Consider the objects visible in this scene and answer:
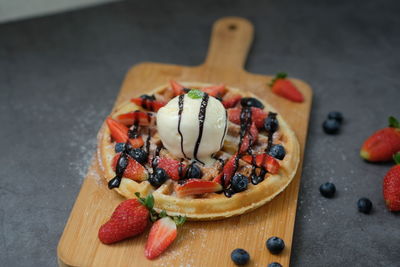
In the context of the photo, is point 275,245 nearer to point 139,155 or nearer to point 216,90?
point 139,155

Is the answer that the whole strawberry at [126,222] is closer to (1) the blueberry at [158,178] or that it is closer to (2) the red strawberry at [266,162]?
(1) the blueberry at [158,178]

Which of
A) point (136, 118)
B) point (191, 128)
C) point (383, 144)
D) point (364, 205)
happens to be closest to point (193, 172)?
point (191, 128)

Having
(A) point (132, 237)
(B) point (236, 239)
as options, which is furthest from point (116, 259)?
(B) point (236, 239)

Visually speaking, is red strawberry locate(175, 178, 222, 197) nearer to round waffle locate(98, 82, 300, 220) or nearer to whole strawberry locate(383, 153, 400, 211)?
round waffle locate(98, 82, 300, 220)

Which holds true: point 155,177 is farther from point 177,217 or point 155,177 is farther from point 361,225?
point 361,225

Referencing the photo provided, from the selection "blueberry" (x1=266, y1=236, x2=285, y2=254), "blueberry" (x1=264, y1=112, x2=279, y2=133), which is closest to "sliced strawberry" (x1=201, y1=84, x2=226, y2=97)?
"blueberry" (x1=264, y1=112, x2=279, y2=133)

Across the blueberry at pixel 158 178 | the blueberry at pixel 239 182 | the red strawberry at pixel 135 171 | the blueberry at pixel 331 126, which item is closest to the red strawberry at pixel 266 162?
the blueberry at pixel 239 182
